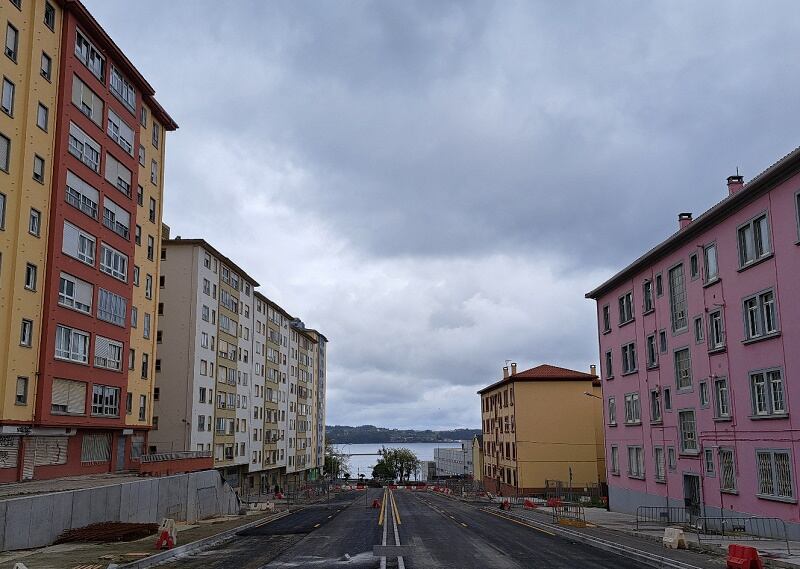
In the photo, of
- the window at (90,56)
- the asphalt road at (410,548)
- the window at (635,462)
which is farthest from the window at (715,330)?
the window at (90,56)

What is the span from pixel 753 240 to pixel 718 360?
21.0 feet

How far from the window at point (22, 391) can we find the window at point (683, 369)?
33533 millimetres

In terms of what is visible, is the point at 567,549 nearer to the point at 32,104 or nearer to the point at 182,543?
the point at 182,543

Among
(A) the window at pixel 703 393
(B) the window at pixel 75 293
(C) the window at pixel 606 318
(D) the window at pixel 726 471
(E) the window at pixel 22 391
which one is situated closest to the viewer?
(D) the window at pixel 726 471

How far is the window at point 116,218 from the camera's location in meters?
42.3

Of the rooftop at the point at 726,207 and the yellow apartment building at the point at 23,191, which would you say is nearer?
the rooftop at the point at 726,207

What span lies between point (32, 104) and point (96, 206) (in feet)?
24.8

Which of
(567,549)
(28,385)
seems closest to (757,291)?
(567,549)

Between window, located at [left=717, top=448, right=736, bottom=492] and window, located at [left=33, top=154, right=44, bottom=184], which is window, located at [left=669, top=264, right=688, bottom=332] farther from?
window, located at [left=33, top=154, right=44, bottom=184]

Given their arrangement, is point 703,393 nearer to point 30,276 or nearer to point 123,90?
point 30,276

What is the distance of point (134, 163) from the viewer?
153 feet

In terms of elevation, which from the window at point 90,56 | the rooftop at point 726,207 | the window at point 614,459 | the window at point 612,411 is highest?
the window at point 90,56

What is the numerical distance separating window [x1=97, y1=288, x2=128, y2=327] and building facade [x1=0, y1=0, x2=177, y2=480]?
7 centimetres

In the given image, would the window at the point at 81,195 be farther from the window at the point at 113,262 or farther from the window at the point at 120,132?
the window at the point at 120,132
